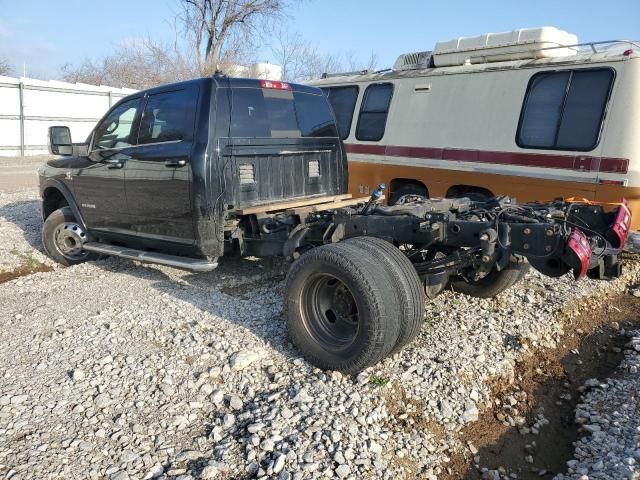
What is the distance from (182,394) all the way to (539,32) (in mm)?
6072

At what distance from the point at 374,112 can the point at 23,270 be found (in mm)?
5536

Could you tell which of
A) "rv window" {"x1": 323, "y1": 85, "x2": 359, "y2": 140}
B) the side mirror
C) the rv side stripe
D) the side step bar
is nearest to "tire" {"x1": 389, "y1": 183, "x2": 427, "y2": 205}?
the rv side stripe

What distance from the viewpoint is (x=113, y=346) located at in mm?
4141

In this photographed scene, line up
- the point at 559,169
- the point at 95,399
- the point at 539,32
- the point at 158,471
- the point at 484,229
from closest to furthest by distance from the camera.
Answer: the point at 158,471 → the point at 95,399 → the point at 484,229 → the point at 559,169 → the point at 539,32

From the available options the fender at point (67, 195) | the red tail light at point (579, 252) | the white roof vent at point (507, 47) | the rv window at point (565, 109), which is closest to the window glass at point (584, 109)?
the rv window at point (565, 109)

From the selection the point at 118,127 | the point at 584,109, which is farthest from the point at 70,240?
the point at 584,109

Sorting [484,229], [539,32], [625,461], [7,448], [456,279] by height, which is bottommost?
[7,448]

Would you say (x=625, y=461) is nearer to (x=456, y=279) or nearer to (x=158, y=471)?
(x=456, y=279)

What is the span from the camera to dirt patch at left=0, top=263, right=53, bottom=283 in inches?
259

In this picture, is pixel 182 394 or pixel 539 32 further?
pixel 539 32

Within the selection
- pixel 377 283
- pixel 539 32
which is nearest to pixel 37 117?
pixel 539 32

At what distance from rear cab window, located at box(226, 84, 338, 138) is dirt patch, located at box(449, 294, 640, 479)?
317 centimetres

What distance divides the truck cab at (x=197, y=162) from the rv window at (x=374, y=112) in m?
2.31

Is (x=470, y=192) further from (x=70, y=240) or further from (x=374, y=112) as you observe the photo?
(x=70, y=240)
